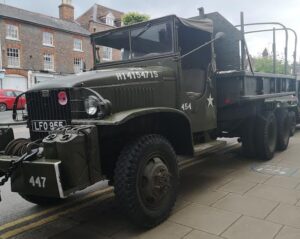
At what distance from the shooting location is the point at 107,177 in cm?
398

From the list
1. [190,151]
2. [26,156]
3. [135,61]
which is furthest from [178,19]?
[26,156]

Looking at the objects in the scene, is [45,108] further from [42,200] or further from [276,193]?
[276,193]

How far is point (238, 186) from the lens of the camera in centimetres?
542

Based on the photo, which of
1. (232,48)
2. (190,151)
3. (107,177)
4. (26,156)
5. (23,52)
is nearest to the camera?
(26,156)

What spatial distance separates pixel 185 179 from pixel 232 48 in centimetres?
248

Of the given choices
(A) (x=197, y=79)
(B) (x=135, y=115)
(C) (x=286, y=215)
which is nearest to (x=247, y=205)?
(C) (x=286, y=215)

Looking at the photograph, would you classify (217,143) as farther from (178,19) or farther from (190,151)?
(178,19)

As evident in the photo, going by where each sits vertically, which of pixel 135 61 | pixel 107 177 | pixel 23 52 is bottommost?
pixel 107 177

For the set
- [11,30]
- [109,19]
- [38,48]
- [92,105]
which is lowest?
[92,105]

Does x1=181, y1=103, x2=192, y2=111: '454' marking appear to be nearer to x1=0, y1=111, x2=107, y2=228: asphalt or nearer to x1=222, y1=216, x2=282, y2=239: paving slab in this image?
x1=222, y1=216, x2=282, y2=239: paving slab

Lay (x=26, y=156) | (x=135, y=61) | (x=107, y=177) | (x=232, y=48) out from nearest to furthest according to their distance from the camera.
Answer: (x=26, y=156) → (x=107, y=177) → (x=135, y=61) → (x=232, y=48)

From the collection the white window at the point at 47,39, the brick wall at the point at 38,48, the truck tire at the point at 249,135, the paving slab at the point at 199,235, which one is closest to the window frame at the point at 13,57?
the brick wall at the point at 38,48

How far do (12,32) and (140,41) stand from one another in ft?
98.3

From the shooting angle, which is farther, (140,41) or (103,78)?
(140,41)
